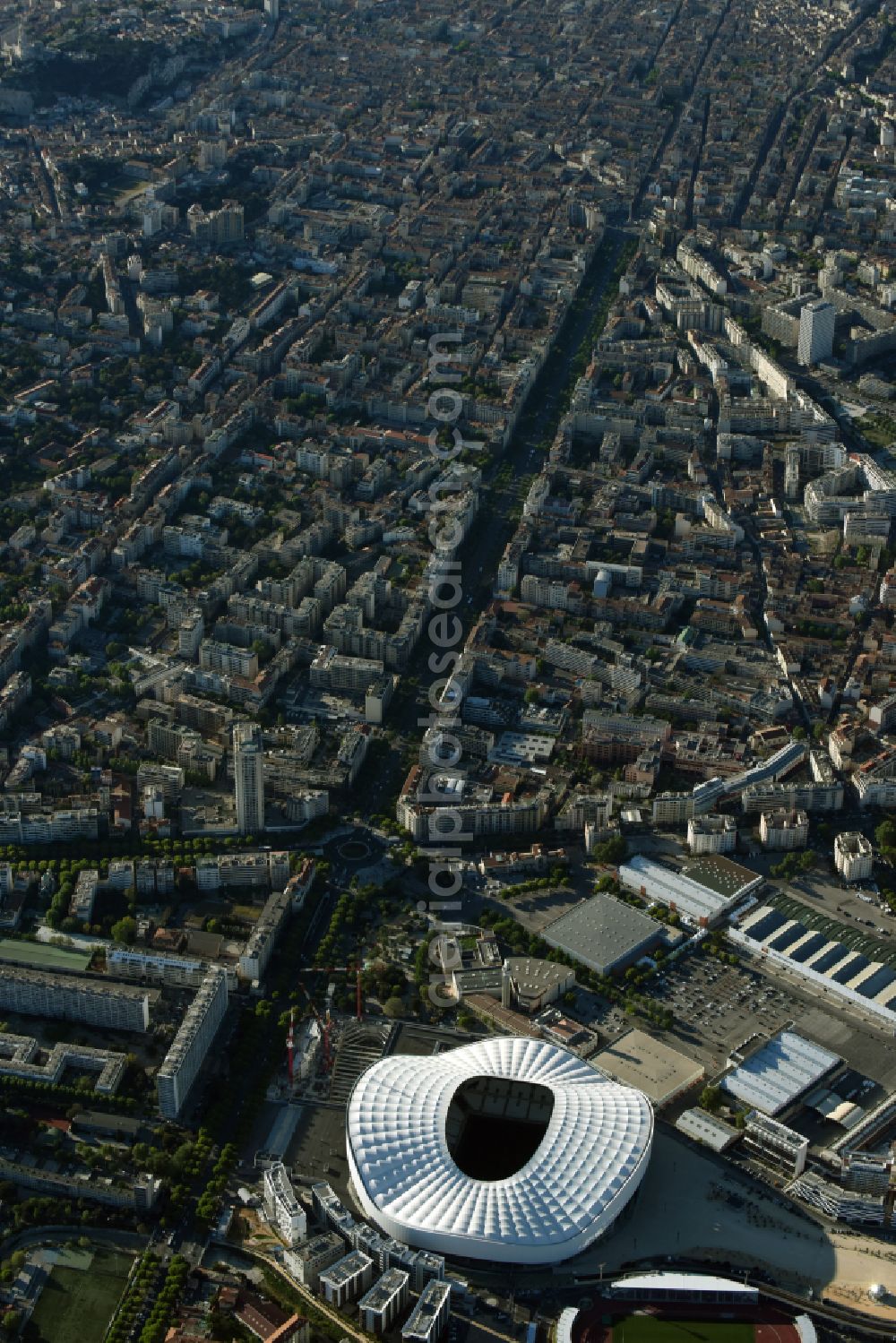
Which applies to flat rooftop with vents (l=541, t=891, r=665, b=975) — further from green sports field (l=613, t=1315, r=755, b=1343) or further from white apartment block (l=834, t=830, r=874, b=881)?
green sports field (l=613, t=1315, r=755, b=1343)

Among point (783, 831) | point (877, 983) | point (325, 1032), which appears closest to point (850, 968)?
point (877, 983)

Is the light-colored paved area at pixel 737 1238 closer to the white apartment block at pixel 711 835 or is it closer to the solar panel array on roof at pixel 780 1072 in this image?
the solar panel array on roof at pixel 780 1072

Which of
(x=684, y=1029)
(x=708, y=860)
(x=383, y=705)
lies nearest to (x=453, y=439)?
(x=383, y=705)

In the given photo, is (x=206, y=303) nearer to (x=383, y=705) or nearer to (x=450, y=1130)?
(x=383, y=705)

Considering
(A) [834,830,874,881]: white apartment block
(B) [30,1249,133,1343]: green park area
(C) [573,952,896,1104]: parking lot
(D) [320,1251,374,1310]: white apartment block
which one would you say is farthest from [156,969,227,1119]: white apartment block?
(A) [834,830,874,881]: white apartment block

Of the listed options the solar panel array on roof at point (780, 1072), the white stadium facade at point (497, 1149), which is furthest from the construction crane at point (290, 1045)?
the solar panel array on roof at point (780, 1072)

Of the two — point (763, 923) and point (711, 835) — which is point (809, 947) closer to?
point (763, 923)
